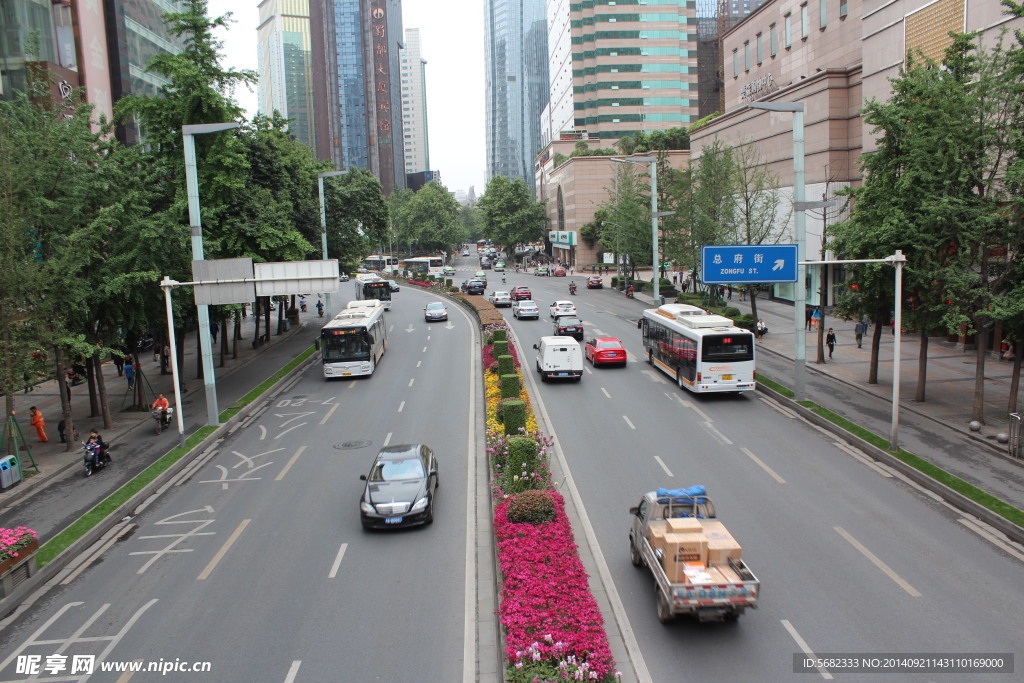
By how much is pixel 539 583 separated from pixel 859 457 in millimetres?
13394

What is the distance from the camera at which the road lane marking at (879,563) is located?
13461 mm

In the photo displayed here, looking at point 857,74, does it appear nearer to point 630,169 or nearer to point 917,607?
point 630,169

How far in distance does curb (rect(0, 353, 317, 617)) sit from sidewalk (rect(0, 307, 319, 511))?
148 centimetres

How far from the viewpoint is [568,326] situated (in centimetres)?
4334

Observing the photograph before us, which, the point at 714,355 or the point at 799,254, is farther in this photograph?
the point at 714,355

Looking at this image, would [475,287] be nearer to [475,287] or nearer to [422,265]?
[475,287]

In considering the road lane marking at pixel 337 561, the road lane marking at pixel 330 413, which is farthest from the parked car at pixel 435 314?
the road lane marking at pixel 337 561

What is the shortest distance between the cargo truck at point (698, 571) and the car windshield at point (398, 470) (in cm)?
677

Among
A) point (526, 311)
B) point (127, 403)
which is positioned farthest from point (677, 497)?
point (526, 311)

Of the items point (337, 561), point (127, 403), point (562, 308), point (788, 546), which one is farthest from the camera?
point (562, 308)

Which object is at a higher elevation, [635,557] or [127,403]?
[635,557]

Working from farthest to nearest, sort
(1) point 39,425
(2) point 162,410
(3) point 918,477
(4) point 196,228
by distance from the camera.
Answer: (2) point 162,410, (1) point 39,425, (4) point 196,228, (3) point 918,477

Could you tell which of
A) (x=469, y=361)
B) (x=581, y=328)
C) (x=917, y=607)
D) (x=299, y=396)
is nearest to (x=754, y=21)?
(x=581, y=328)

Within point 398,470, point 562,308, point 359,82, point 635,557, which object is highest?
point 359,82
